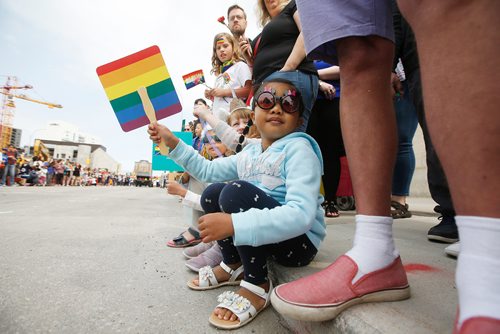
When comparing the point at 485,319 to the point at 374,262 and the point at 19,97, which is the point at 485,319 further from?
the point at 19,97

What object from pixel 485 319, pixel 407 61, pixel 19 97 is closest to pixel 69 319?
pixel 485 319

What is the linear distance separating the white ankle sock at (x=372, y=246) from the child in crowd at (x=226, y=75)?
1526 mm

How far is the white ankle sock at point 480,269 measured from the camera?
43 centimetres

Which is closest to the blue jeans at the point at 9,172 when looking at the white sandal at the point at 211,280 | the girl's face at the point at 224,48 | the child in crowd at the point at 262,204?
the girl's face at the point at 224,48

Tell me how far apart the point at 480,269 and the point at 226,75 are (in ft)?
7.24

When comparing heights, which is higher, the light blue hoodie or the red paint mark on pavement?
the light blue hoodie

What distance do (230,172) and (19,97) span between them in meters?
64.2

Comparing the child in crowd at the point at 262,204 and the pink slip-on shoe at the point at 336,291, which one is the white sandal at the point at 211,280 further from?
the pink slip-on shoe at the point at 336,291

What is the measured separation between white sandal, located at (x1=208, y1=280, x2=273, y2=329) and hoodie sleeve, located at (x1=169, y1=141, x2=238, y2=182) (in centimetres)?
62

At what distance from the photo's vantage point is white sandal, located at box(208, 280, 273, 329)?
0.86m

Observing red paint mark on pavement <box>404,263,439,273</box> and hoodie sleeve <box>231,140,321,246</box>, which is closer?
hoodie sleeve <box>231,140,321,246</box>

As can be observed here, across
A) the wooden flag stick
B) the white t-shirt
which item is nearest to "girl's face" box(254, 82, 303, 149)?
the wooden flag stick

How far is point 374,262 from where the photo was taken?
72 centimetres

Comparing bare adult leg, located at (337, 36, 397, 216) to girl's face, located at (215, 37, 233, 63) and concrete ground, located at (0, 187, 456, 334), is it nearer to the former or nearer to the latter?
concrete ground, located at (0, 187, 456, 334)
